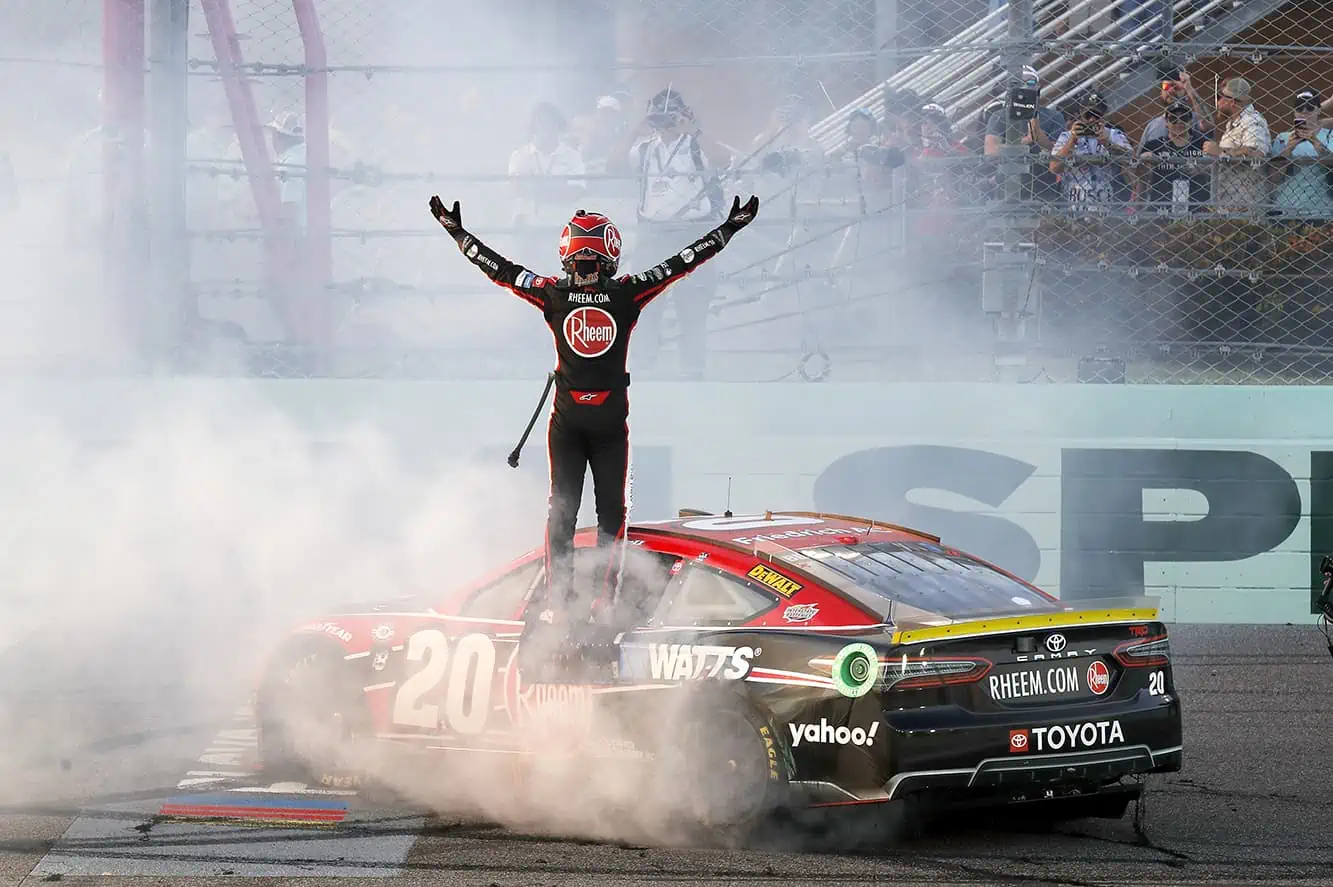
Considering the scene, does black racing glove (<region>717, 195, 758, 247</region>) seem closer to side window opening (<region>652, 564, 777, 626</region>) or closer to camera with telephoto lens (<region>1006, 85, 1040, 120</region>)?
side window opening (<region>652, 564, 777, 626</region>)

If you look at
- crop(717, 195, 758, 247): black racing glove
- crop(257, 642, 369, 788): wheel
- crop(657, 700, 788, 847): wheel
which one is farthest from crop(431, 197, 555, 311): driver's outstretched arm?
crop(657, 700, 788, 847): wheel

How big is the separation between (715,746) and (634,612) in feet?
2.22

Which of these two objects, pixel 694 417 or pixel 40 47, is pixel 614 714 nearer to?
pixel 694 417

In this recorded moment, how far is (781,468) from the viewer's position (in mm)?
11375

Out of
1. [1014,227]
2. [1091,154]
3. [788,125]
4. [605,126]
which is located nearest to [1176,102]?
[1091,154]

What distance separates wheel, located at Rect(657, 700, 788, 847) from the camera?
5.81 metres

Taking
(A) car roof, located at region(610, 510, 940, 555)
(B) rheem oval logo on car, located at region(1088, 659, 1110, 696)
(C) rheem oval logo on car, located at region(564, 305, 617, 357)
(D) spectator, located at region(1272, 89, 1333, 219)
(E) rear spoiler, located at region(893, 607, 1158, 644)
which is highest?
(D) spectator, located at region(1272, 89, 1333, 219)

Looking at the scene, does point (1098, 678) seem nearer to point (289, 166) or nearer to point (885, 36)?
point (885, 36)

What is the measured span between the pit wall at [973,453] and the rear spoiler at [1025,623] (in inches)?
196

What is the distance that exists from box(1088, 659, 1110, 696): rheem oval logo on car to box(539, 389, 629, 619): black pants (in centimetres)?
175

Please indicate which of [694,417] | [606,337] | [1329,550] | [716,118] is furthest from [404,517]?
[1329,550]

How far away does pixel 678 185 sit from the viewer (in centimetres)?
1102

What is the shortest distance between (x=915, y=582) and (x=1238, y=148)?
17.7ft

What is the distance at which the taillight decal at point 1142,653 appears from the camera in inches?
234
